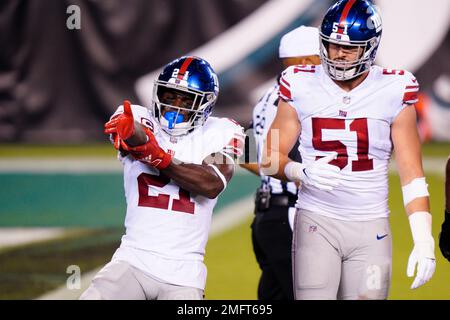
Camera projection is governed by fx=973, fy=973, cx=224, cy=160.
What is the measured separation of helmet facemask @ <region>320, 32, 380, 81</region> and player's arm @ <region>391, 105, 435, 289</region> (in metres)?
0.28

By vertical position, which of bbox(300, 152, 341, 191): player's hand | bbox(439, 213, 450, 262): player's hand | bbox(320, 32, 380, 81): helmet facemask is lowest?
bbox(439, 213, 450, 262): player's hand

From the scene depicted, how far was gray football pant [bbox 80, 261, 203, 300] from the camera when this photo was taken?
13.3ft

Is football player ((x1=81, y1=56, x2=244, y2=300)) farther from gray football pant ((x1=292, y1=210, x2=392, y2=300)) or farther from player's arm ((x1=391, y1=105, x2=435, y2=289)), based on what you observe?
player's arm ((x1=391, y1=105, x2=435, y2=289))

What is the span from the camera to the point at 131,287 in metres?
4.09

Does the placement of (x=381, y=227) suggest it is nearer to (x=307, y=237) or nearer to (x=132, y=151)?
(x=307, y=237)

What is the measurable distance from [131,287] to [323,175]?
96 centimetres

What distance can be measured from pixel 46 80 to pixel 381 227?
934 centimetres

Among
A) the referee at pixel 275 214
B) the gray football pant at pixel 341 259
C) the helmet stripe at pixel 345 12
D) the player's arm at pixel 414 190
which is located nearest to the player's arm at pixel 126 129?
the gray football pant at pixel 341 259

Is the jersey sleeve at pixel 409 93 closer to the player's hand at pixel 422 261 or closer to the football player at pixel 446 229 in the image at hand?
the football player at pixel 446 229

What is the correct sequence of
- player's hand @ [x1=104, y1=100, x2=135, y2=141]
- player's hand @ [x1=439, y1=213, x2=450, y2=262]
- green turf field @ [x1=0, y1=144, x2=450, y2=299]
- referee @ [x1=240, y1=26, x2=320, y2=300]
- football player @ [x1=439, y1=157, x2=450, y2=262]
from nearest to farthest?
player's hand @ [x1=104, y1=100, x2=135, y2=141] → football player @ [x1=439, y1=157, x2=450, y2=262] → player's hand @ [x1=439, y1=213, x2=450, y2=262] → referee @ [x1=240, y1=26, x2=320, y2=300] → green turf field @ [x1=0, y1=144, x2=450, y2=299]

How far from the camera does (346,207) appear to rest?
172 inches

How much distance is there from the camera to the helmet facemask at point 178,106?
437 centimetres

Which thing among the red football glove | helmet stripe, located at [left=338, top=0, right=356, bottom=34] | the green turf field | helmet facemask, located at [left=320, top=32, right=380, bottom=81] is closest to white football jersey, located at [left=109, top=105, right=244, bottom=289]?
the red football glove

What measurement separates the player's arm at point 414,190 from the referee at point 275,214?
3.76 feet
